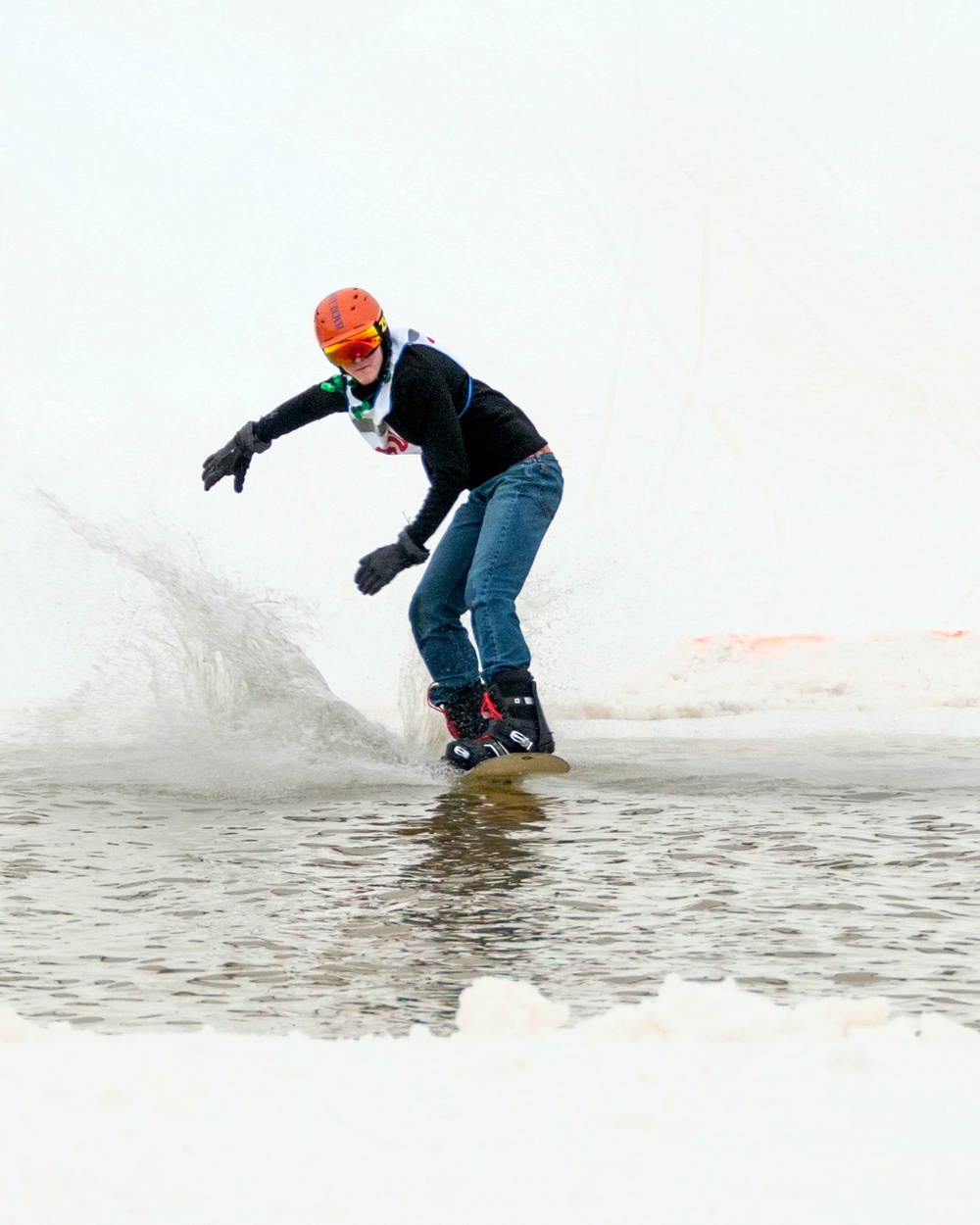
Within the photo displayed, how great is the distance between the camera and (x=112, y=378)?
17.8 metres

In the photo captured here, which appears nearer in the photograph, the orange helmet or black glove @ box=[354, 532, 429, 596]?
the orange helmet

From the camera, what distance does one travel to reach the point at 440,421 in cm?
561

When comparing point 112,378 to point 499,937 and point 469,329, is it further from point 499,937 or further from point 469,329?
point 499,937

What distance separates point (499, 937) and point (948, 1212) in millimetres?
1526

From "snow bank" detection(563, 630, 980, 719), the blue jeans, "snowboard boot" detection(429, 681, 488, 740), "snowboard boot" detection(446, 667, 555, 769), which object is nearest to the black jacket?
the blue jeans

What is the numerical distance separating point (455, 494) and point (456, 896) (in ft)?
7.92

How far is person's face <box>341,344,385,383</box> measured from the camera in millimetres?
5688

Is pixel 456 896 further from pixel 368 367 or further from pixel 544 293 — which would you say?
pixel 544 293

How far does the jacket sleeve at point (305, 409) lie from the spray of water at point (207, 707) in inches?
40.8

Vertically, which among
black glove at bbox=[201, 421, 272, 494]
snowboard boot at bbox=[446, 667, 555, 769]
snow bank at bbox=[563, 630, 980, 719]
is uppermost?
black glove at bbox=[201, 421, 272, 494]

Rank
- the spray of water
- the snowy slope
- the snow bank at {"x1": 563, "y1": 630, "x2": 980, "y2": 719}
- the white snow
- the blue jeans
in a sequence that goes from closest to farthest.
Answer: the white snow, the blue jeans, the spray of water, the snow bank at {"x1": 563, "y1": 630, "x2": 980, "y2": 719}, the snowy slope

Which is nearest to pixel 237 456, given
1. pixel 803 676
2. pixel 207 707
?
pixel 207 707

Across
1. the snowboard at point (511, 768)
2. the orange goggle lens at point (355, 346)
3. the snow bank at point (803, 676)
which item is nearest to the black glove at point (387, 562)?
the orange goggle lens at point (355, 346)

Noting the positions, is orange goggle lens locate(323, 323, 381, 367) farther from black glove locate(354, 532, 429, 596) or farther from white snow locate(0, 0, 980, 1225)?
white snow locate(0, 0, 980, 1225)
